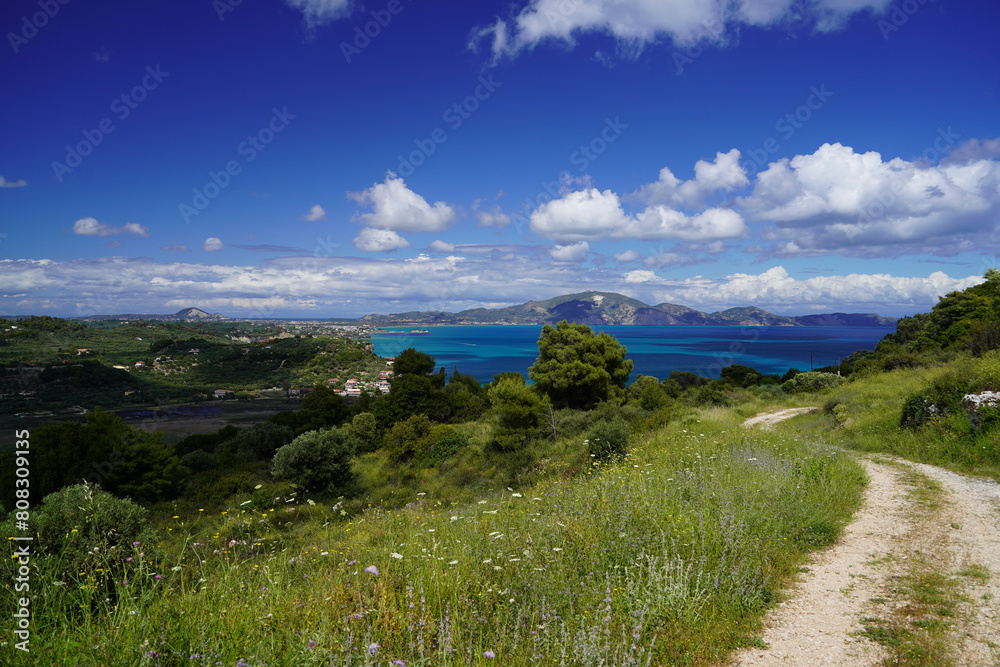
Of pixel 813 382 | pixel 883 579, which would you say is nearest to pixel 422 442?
pixel 883 579

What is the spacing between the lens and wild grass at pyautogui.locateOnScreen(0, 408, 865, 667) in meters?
2.61

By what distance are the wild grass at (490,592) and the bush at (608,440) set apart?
6.67 meters

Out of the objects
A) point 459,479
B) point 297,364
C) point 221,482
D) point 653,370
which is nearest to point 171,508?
point 221,482

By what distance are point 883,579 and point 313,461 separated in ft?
57.9

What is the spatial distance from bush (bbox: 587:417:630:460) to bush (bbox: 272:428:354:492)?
10.4 metres

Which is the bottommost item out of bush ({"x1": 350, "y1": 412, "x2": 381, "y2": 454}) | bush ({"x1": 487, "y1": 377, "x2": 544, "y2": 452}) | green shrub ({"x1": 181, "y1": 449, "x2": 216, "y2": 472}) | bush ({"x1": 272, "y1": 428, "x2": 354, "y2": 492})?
green shrub ({"x1": 181, "y1": 449, "x2": 216, "y2": 472})

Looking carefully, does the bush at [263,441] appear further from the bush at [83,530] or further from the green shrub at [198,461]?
the bush at [83,530]

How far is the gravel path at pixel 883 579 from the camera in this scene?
3.14 meters

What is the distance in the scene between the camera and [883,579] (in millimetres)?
4215

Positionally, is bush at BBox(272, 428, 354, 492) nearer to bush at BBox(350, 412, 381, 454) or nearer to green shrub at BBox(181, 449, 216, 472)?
bush at BBox(350, 412, 381, 454)

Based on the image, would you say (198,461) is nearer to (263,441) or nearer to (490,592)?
(263,441)

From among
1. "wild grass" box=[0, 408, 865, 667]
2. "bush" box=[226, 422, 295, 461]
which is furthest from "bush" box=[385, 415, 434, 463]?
"wild grass" box=[0, 408, 865, 667]

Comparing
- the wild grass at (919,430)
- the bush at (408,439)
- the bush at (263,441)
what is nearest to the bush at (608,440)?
the wild grass at (919,430)

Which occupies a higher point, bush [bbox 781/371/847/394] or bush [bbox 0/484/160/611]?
bush [bbox 0/484/160/611]
